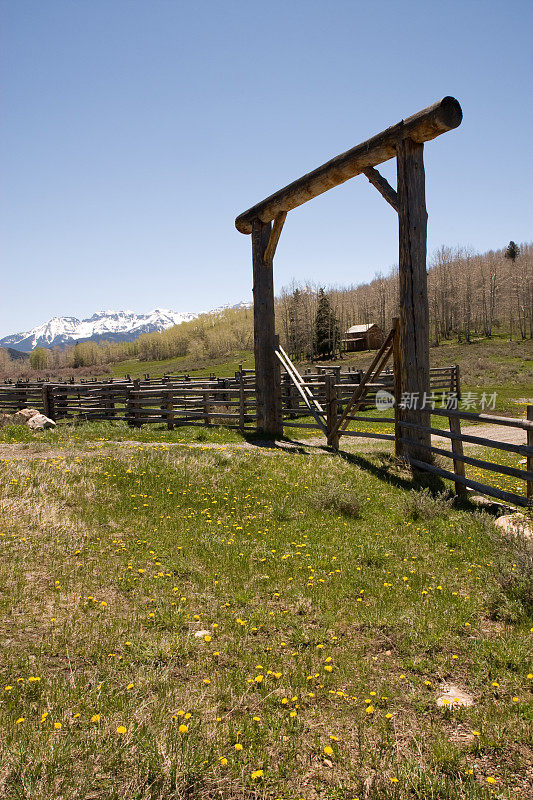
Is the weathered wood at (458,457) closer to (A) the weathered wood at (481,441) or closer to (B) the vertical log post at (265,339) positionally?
(A) the weathered wood at (481,441)

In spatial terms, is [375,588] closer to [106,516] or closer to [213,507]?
[213,507]

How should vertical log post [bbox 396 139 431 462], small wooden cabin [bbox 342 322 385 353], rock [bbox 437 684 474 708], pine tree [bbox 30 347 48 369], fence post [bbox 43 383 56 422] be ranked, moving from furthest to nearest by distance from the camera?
pine tree [bbox 30 347 48 369] < small wooden cabin [bbox 342 322 385 353] < fence post [bbox 43 383 56 422] < vertical log post [bbox 396 139 431 462] < rock [bbox 437 684 474 708]

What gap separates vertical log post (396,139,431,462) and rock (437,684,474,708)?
A: 5555mm

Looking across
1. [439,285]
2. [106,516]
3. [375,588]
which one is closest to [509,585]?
[375,588]

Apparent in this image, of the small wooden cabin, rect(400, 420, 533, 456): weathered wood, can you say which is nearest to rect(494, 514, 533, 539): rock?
rect(400, 420, 533, 456): weathered wood

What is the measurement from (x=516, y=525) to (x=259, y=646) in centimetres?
342

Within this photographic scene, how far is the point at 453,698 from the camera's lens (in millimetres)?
3248

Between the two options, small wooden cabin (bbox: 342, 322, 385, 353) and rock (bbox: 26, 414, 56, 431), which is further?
small wooden cabin (bbox: 342, 322, 385, 353)

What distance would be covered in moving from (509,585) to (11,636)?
429 centimetres

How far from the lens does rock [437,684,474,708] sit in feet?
10.4

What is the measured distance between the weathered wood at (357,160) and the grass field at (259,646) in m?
5.84

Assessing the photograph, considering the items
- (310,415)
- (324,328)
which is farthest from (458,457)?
(324,328)

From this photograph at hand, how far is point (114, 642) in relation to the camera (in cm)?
388

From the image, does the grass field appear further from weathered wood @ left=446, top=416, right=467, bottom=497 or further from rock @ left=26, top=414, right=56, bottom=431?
rock @ left=26, top=414, right=56, bottom=431
